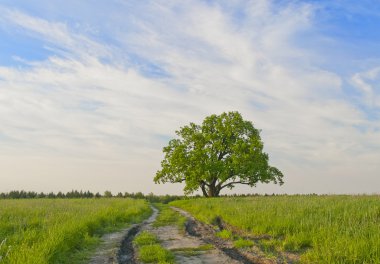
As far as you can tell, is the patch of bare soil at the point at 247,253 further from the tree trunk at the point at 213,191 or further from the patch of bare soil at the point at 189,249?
the tree trunk at the point at 213,191

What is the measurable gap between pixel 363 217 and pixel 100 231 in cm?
1100

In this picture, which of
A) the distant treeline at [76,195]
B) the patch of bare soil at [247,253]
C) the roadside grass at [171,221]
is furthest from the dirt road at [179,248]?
the distant treeline at [76,195]

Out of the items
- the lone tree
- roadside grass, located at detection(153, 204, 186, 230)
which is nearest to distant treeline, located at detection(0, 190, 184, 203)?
the lone tree

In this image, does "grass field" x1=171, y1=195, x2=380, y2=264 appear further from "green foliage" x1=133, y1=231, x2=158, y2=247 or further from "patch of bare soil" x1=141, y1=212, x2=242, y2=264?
"green foliage" x1=133, y1=231, x2=158, y2=247

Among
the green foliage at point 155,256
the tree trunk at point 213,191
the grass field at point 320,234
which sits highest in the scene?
the tree trunk at point 213,191

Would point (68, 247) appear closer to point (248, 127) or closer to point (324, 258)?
point (324, 258)

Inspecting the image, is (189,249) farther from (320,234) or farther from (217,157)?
(217,157)

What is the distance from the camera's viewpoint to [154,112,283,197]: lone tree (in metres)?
51.0

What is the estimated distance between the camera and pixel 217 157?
53531 mm

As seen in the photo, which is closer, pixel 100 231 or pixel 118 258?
pixel 118 258

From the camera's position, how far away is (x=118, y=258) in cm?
1149

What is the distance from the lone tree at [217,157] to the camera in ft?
167

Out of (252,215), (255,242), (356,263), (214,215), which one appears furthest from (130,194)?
(356,263)

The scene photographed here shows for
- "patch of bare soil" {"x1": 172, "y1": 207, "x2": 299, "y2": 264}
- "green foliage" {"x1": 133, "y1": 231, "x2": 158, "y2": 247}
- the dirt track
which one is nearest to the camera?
"patch of bare soil" {"x1": 172, "y1": 207, "x2": 299, "y2": 264}
